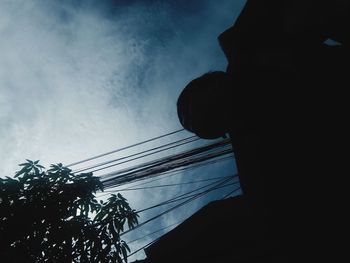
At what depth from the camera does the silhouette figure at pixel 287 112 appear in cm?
139

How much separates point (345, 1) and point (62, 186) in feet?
18.0

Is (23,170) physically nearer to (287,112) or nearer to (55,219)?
(55,219)

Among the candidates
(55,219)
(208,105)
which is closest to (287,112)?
(208,105)

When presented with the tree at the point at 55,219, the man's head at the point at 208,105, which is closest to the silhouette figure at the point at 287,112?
the man's head at the point at 208,105

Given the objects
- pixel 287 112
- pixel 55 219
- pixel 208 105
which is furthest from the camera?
pixel 55 219

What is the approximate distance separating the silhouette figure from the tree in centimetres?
390

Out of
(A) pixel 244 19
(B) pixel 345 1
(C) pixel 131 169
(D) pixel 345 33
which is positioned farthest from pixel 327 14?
(C) pixel 131 169

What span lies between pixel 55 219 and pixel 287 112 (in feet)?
15.6

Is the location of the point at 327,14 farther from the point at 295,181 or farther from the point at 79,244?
the point at 79,244

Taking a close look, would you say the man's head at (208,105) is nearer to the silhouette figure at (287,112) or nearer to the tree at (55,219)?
the silhouette figure at (287,112)

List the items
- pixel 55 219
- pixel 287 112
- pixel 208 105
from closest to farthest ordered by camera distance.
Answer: pixel 287 112 → pixel 208 105 → pixel 55 219

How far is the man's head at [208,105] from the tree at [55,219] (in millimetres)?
3698

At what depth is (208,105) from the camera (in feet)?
7.02

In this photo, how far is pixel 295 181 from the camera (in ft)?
4.92
